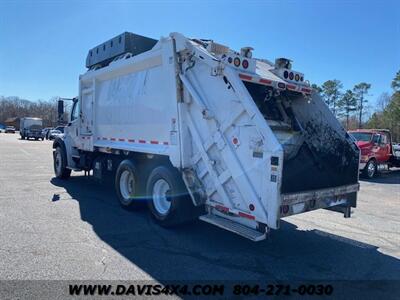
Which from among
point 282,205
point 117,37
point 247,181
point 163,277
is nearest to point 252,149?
point 247,181

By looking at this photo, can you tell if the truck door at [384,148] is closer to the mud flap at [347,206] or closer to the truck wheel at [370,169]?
the truck wheel at [370,169]

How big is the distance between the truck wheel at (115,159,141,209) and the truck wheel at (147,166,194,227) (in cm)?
68

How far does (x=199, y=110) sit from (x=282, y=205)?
206 cm

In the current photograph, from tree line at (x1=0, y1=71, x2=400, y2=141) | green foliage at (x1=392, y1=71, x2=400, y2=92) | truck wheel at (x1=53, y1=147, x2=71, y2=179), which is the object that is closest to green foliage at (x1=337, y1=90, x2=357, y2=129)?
tree line at (x1=0, y1=71, x2=400, y2=141)

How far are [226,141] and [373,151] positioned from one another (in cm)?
1242

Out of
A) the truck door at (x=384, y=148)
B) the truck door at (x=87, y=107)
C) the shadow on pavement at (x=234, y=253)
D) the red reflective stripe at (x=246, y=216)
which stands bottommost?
the shadow on pavement at (x=234, y=253)

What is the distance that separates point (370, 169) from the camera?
15.7m

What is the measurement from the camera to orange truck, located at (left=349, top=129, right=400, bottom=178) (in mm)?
15344

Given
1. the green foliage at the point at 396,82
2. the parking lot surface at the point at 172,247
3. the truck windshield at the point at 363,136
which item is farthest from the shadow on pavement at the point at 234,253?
the green foliage at the point at 396,82

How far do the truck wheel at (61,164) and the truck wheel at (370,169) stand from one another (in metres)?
11.8

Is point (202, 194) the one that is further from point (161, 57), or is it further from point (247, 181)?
point (161, 57)

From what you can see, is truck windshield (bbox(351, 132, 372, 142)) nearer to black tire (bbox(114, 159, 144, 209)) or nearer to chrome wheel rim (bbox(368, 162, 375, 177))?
chrome wheel rim (bbox(368, 162, 375, 177))

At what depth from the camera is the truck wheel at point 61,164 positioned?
11281 millimetres

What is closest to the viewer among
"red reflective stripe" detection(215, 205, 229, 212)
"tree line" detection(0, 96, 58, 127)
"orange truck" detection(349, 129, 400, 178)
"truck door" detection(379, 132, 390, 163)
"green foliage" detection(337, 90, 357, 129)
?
"red reflective stripe" detection(215, 205, 229, 212)
